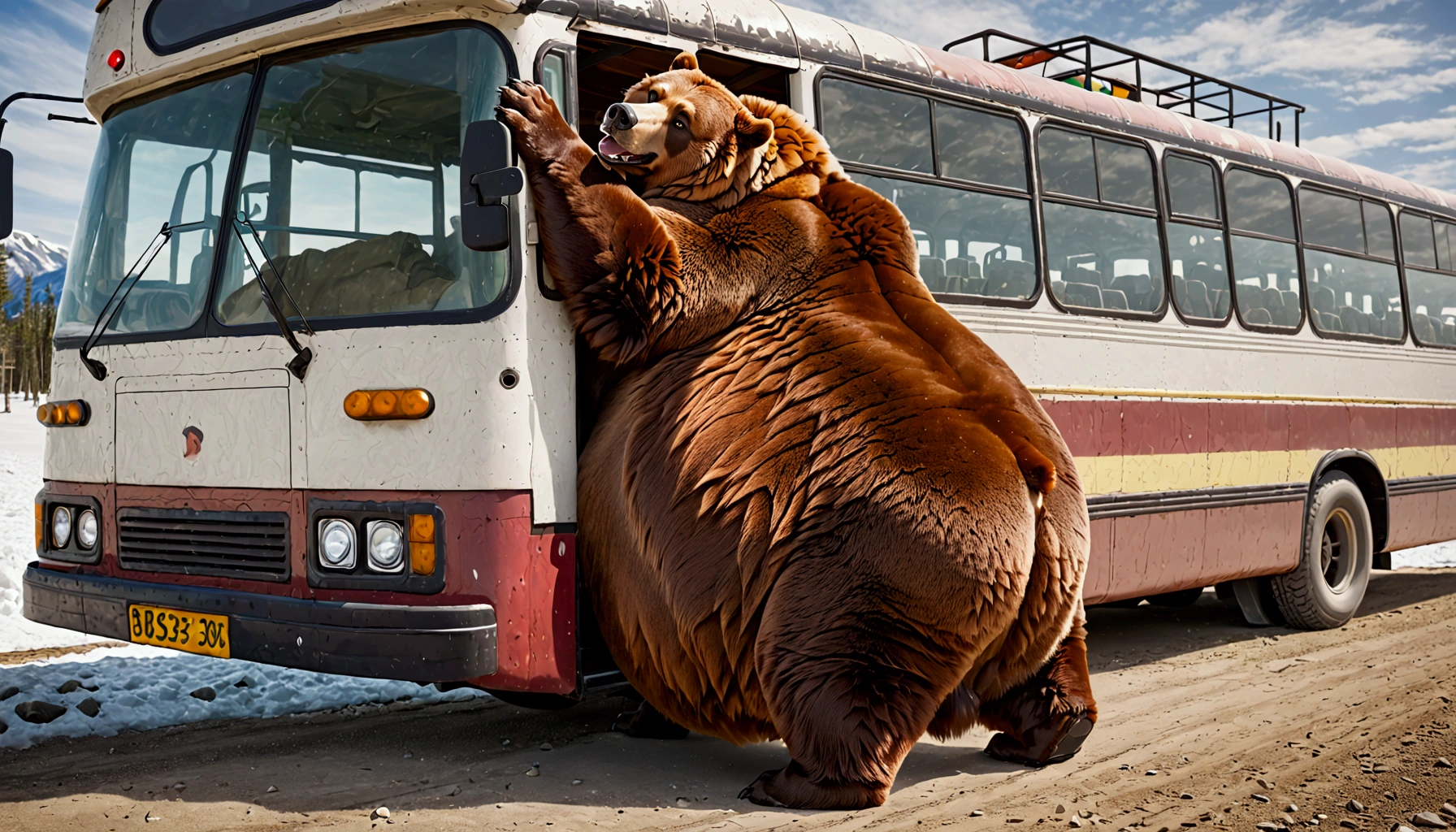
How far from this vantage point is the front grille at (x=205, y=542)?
418 cm

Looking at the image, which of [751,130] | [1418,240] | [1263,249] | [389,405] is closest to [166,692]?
[389,405]

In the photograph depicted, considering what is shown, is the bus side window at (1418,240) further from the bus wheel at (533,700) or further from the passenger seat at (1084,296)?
the bus wheel at (533,700)

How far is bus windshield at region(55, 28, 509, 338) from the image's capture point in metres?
4.07

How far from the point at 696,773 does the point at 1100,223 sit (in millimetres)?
3791

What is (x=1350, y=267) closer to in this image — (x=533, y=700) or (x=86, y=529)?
(x=533, y=700)

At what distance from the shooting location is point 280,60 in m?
4.35

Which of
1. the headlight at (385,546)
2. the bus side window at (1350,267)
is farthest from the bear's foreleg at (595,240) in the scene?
the bus side window at (1350,267)

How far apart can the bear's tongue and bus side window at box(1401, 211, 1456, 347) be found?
23.2ft

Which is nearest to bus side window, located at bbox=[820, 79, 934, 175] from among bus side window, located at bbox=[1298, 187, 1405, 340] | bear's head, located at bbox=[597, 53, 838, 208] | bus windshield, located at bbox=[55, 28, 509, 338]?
bear's head, located at bbox=[597, 53, 838, 208]

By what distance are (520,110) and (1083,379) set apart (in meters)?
3.35

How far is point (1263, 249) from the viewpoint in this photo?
7363 mm

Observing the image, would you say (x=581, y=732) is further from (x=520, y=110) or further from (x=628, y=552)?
(x=520, y=110)

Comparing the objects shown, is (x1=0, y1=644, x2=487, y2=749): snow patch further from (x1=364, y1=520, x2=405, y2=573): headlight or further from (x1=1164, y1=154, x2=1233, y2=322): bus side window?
(x1=1164, y1=154, x2=1233, y2=322): bus side window

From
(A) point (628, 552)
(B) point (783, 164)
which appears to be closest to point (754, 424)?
(A) point (628, 552)
